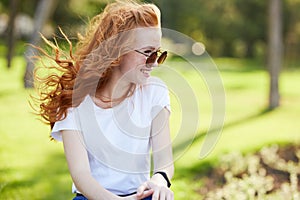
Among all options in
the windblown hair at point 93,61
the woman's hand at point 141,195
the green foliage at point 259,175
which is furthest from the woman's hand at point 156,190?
the green foliage at point 259,175

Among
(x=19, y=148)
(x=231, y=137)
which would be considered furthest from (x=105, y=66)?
(x=231, y=137)

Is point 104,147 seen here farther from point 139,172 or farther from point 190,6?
point 190,6

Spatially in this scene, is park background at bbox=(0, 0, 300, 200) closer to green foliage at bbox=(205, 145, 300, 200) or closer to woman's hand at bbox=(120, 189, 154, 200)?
green foliage at bbox=(205, 145, 300, 200)

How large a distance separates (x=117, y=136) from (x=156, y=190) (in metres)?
0.33

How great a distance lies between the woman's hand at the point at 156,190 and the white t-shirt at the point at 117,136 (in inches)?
6.6

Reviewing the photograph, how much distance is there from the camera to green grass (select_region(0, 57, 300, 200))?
497 cm

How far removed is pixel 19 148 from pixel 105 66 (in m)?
4.24

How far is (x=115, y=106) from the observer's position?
266cm

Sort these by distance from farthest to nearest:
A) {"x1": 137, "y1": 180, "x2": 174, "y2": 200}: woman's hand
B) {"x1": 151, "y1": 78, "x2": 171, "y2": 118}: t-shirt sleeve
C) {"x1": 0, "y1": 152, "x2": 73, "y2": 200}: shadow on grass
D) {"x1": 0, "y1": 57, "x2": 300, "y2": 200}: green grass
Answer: {"x1": 0, "y1": 57, "x2": 300, "y2": 200}: green grass
{"x1": 0, "y1": 152, "x2": 73, "y2": 200}: shadow on grass
{"x1": 151, "y1": 78, "x2": 171, "y2": 118}: t-shirt sleeve
{"x1": 137, "y1": 180, "x2": 174, "y2": 200}: woman's hand

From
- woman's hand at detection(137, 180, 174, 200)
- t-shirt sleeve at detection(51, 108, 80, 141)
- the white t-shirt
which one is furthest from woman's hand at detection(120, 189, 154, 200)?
t-shirt sleeve at detection(51, 108, 80, 141)

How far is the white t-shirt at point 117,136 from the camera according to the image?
260 centimetres

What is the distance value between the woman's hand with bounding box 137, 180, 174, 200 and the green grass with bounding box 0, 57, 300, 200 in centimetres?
48

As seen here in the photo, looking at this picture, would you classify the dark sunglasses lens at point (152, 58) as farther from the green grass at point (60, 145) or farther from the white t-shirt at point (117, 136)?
the green grass at point (60, 145)

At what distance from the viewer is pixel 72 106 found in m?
2.59
